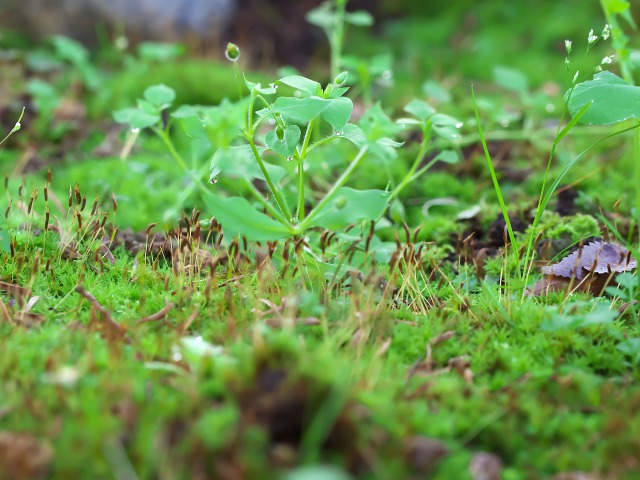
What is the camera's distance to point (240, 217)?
190 cm

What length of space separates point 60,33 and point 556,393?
5009 mm

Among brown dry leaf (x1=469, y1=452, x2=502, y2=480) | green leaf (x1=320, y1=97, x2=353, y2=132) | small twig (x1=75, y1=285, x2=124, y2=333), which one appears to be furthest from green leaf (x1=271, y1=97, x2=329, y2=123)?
brown dry leaf (x1=469, y1=452, x2=502, y2=480)

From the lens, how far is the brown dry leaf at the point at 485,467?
1431 mm

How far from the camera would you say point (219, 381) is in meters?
1.52

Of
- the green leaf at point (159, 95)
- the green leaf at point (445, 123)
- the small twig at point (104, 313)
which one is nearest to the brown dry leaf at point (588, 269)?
the green leaf at point (445, 123)

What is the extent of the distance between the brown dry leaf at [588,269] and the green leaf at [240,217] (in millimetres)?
974

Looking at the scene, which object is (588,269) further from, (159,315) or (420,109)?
(159,315)

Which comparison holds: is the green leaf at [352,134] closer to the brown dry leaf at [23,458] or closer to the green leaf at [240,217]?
the green leaf at [240,217]

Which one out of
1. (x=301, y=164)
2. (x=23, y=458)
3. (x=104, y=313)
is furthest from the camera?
(x=301, y=164)

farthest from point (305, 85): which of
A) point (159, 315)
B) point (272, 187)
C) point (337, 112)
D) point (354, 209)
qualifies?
point (159, 315)

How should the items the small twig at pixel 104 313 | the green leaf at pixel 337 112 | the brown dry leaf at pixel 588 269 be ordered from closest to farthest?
the small twig at pixel 104 313
the green leaf at pixel 337 112
the brown dry leaf at pixel 588 269

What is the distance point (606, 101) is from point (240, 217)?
1.26 meters

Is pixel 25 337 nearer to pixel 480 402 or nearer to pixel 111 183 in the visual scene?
pixel 480 402

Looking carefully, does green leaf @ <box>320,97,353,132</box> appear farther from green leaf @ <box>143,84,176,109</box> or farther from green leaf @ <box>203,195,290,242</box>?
green leaf @ <box>143,84,176,109</box>
